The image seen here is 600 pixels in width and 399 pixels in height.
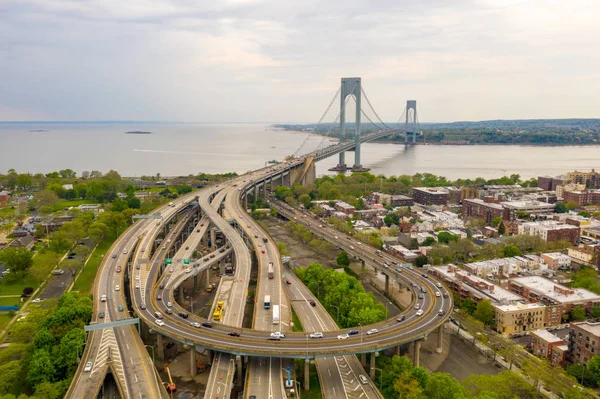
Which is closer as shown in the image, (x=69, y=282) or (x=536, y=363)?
(x=536, y=363)

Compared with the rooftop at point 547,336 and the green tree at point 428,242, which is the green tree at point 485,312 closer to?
the rooftop at point 547,336

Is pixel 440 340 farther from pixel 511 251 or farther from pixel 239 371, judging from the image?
pixel 511 251

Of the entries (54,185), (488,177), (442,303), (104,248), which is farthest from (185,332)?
(488,177)

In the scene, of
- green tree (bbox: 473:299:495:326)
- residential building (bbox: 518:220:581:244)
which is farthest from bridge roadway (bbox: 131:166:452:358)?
residential building (bbox: 518:220:581:244)

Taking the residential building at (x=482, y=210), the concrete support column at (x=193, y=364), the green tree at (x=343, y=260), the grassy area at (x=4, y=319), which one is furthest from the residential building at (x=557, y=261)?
the grassy area at (x=4, y=319)

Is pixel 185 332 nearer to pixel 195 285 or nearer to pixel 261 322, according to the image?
pixel 261 322

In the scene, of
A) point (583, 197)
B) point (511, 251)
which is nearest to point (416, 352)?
point (511, 251)
